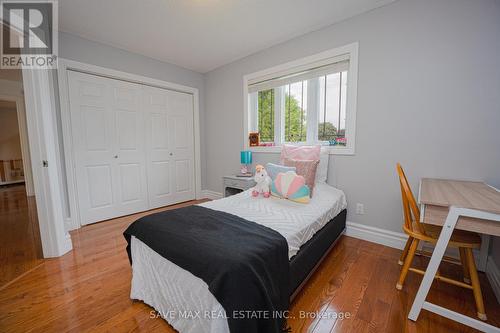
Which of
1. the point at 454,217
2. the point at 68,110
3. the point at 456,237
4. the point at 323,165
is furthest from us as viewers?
the point at 68,110

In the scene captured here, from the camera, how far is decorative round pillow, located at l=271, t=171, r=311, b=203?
1.82 meters

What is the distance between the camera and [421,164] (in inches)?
73.6

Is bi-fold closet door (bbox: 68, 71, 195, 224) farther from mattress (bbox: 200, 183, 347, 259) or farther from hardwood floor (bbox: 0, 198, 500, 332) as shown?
mattress (bbox: 200, 183, 347, 259)

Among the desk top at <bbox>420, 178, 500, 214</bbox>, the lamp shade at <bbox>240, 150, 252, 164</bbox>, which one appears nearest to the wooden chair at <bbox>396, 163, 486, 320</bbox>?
the desk top at <bbox>420, 178, 500, 214</bbox>

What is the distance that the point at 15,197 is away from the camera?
4.27 metres

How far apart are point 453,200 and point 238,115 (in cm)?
280

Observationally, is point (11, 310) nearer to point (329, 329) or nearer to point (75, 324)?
point (75, 324)

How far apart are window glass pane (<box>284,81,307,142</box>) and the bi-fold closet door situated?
186cm

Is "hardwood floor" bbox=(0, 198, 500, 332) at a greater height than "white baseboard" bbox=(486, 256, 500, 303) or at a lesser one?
lesser

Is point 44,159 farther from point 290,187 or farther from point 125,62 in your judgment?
point 290,187

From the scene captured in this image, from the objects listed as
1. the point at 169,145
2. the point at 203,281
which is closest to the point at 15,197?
the point at 169,145

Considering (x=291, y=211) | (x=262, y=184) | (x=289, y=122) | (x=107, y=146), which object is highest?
(x=289, y=122)

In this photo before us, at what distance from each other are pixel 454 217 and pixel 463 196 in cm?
29

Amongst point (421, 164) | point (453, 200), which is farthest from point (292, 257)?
point (421, 164)
